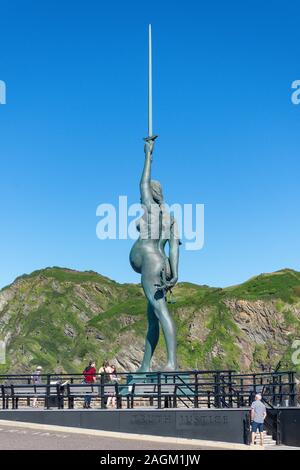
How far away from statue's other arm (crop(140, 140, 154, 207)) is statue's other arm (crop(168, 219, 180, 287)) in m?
1.28

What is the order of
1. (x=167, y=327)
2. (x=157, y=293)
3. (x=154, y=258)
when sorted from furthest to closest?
(x=154, y=258), (x=157, y=293), (x=167, y=327)

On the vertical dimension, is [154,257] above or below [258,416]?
above

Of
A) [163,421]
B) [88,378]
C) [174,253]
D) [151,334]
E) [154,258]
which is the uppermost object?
[174,253]

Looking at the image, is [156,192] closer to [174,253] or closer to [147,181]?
[147,181]

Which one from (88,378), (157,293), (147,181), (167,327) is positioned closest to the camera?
(88,378)

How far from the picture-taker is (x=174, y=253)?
29.3 m

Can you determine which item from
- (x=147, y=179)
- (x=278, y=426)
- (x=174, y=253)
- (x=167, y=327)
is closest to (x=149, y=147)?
(x=147, y=179)

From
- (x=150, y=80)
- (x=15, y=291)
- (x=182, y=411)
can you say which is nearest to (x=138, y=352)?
(x=15, y=291)

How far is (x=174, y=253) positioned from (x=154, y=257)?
0.71 m

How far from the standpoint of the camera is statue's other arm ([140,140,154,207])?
2972cm

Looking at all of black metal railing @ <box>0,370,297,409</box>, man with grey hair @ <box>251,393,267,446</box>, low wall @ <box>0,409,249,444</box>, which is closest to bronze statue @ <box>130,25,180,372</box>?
black metal railing @ <box>0,370,297,409</box>

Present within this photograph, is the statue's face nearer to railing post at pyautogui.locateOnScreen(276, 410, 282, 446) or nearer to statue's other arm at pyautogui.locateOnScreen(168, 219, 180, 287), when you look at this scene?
statue's other arm at pyautogui.locateOnScreen(168, 219, 180, 287)

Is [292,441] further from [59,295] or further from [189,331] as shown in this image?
[59,295]
